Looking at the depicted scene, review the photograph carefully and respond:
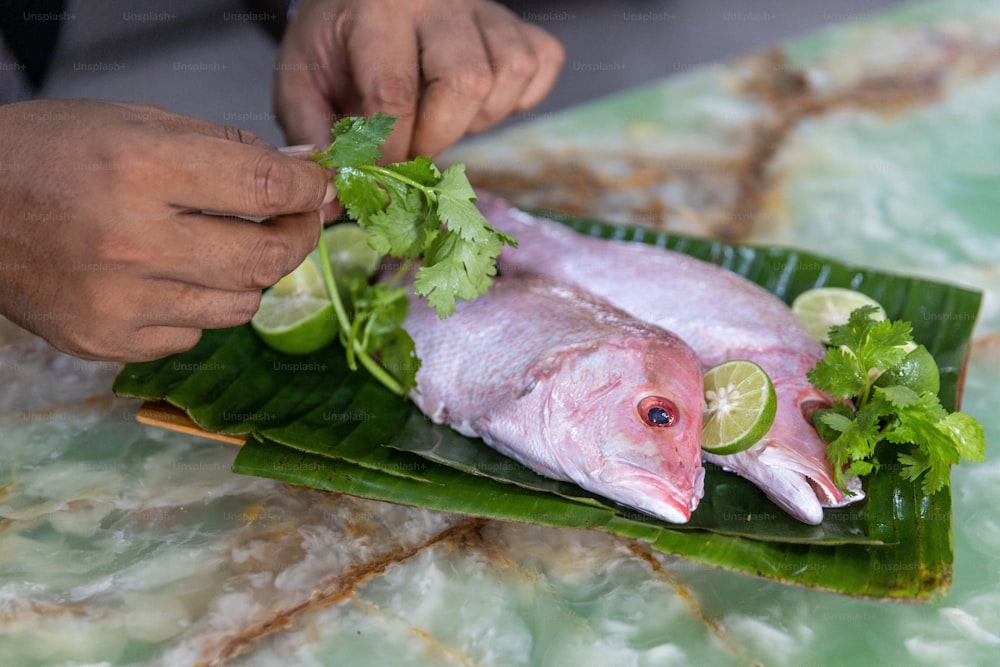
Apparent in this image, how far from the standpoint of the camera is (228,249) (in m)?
2.01

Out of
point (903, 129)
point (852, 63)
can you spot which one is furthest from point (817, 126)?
point (852, 63)

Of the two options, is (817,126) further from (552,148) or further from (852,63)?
(552,148)

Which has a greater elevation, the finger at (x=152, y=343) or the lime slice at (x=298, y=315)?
the finger at (x=152, y=343)

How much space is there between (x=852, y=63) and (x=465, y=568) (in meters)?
3.81

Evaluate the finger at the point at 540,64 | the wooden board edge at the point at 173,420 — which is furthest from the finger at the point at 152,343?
the finger at the point at 540,64

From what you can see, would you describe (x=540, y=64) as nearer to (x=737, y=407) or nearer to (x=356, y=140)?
(x=356, y=140)

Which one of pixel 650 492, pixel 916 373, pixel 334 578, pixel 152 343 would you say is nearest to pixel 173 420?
pixel 152 343

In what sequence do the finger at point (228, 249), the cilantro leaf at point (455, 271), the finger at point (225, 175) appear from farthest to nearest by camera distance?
the cilantro leaf at point (455, 271), the finger at point (228, 249), the finger at point (225, 175)

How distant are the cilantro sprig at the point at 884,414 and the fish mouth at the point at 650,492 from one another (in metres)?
0.45

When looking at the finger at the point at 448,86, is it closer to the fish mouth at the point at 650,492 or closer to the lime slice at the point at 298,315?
the lime slice at the point at 298,315

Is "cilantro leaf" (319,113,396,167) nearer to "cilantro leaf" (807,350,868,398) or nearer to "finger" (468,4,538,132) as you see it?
"finger" (468,4,538,132)

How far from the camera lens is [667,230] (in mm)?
3646

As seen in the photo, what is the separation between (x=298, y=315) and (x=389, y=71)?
85 cm

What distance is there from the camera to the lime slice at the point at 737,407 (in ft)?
7.36
